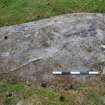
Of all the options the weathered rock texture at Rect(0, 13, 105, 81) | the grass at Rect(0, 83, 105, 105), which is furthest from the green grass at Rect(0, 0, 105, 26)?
the grass at Rect(0, 83, 105, 105)

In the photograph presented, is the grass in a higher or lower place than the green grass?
lower

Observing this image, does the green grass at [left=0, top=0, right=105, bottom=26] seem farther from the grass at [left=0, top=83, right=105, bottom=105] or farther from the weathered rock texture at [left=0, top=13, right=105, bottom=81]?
the grass at [left=0, top=83, right=105, bottom=105]

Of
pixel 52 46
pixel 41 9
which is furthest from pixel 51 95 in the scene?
pixel 41 9

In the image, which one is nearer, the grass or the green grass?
the grass

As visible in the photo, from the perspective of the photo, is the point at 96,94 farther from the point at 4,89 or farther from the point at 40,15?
the point at 40,15

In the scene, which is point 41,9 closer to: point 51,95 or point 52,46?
point 52,46
